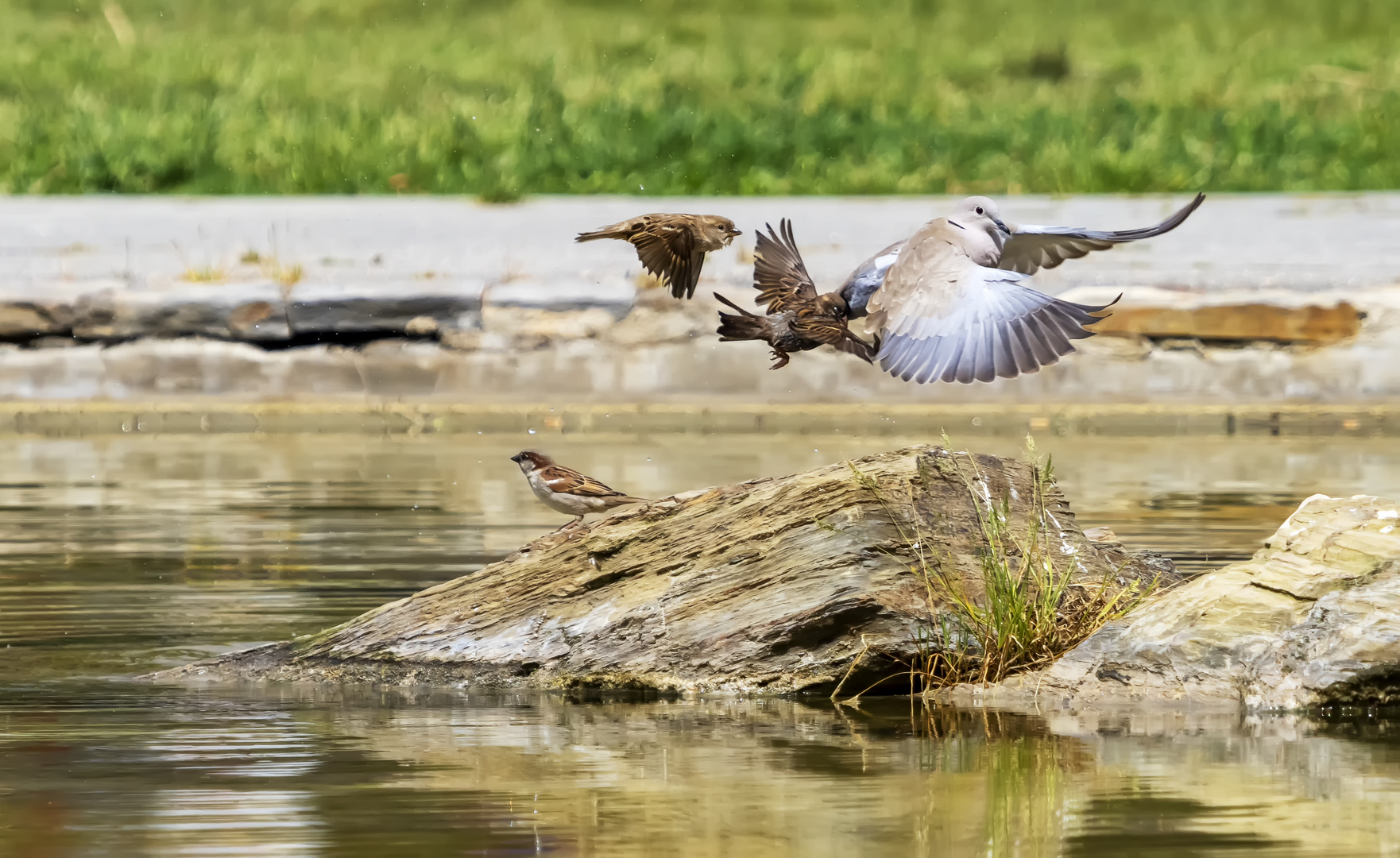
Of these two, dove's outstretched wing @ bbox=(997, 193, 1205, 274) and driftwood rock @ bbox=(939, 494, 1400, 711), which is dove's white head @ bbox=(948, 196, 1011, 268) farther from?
driftwood rock @ bbox=(939, 494, 1400, 711)

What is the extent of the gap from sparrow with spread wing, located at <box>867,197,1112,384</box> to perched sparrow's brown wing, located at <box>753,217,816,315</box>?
14.6 inches

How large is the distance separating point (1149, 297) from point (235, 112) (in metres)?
8.59

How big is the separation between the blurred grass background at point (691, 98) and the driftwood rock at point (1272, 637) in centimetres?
995

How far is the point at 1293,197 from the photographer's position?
15.9 m

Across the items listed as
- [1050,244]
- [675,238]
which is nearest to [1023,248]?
[1050,244]

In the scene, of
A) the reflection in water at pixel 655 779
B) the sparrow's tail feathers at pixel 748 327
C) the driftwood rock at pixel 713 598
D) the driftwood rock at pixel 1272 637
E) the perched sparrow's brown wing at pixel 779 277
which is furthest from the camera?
the perched sparrow's brown wing at pixel 779 277

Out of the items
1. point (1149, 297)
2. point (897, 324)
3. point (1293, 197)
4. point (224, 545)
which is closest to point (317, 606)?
point (224, 545)

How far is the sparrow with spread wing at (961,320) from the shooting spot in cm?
656

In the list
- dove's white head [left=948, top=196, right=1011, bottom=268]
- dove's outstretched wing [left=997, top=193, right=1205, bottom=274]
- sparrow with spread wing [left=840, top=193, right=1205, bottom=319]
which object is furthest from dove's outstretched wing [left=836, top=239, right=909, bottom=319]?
dove's outstretched wing [left=997, top=193, right=1205, bottom=274]

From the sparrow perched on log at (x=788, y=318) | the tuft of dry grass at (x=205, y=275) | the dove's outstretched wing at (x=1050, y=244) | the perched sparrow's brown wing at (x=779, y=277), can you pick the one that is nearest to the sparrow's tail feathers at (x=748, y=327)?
the sparrow perched on log at (x=788, y=318)

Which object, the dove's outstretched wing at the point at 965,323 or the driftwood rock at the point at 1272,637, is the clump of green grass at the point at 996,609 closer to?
the driftwood rock at the point at 1272,637

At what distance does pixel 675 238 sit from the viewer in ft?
23.9

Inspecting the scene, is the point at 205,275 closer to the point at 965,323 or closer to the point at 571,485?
the point at 571,485

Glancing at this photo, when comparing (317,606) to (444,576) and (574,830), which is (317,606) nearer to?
(444,576)
